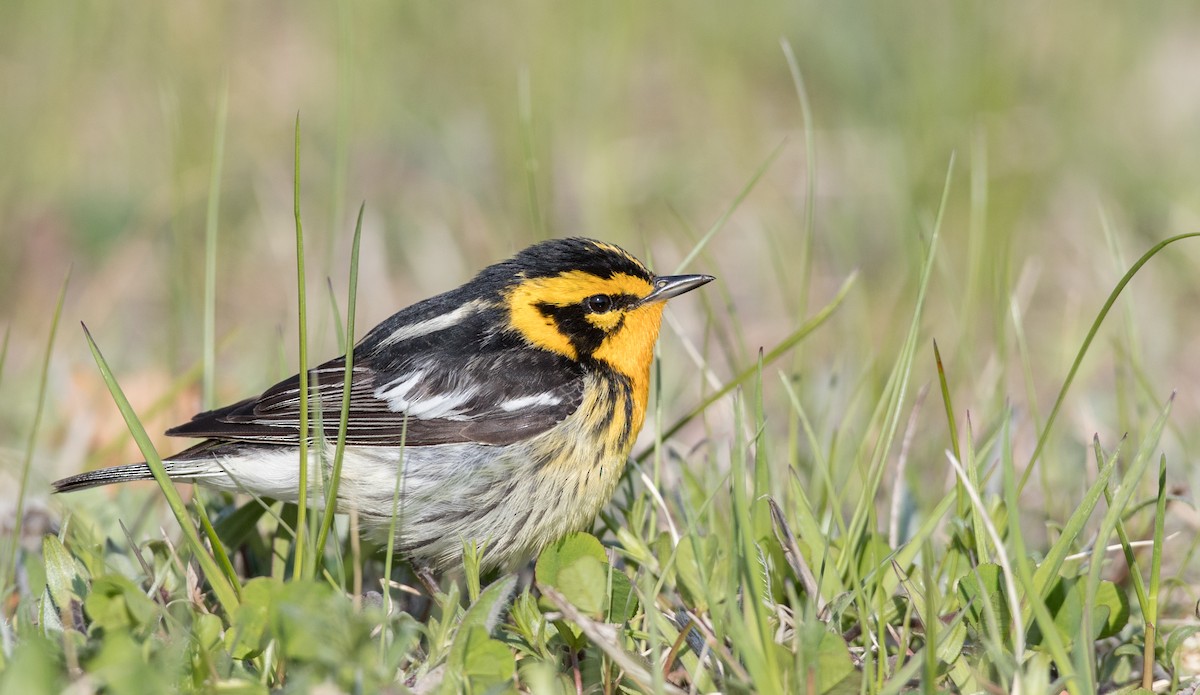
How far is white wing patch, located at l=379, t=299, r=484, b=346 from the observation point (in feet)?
12.3

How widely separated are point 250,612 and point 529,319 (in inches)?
58.3

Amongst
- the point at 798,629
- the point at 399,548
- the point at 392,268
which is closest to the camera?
the point at 798,629

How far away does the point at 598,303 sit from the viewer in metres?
3.77

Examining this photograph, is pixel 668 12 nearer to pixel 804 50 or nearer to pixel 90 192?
pixel 804 50

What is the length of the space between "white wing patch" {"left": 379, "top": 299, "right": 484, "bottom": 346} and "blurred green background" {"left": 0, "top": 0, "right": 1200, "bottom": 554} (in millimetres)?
932

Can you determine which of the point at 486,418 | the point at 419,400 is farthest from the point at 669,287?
the point at 419,400

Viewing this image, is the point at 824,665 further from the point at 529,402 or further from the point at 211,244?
the point at 211,244

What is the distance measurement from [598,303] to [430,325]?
521mm

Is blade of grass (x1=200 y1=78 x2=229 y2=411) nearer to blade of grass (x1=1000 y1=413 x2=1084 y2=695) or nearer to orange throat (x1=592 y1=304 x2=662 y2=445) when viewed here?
orange throat (x1=592 y1=304 x2=662 y2=445)

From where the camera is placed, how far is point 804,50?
Result: 26.1 feet

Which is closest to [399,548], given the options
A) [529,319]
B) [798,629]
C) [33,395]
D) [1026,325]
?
[529,319]

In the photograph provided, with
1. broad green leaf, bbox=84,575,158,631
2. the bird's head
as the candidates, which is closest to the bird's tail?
broad green leaf, bbox=84,575,158,631

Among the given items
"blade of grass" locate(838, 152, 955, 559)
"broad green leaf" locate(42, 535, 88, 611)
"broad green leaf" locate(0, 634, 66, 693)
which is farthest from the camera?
"blade of grass" locate(838, 152, 955, 559)

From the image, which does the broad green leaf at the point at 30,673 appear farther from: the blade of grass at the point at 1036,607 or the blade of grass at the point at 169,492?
the blade of grass at the point at 1036,607
